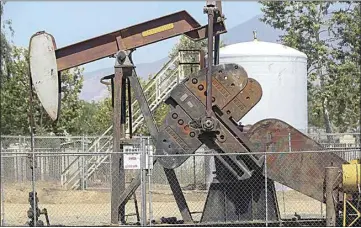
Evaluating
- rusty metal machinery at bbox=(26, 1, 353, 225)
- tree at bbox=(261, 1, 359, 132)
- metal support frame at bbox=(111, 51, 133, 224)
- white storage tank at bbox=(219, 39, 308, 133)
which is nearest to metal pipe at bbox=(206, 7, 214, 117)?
rusty metal machinery at bbox=(26, 1, 353, 225)

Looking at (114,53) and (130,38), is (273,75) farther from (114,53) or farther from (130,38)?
(114,53)

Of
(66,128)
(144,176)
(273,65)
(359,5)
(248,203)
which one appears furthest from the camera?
(66,128)

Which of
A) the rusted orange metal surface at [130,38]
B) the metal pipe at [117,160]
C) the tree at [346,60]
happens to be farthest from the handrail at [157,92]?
the tree at [346,60]

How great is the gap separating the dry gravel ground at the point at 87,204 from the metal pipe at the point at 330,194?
3475 millimetres

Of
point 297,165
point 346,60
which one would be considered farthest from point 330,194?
point 346,60

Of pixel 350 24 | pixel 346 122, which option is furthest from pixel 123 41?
pixel 346 122

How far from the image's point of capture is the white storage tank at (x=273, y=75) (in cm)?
2236

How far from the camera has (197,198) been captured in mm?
18938

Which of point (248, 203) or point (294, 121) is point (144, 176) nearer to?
point (248, 203)

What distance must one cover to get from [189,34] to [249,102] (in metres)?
1.69

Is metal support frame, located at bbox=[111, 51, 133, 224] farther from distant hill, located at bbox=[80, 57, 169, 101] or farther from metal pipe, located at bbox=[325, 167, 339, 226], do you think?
metal pipe, located at bbox=[325, 167, 339, 226]

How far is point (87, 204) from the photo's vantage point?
19.6 metres

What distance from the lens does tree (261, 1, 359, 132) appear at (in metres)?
33.0

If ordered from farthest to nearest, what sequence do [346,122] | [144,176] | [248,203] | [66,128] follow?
[346,122] → [66,128] → [248,203] → [144,176]
